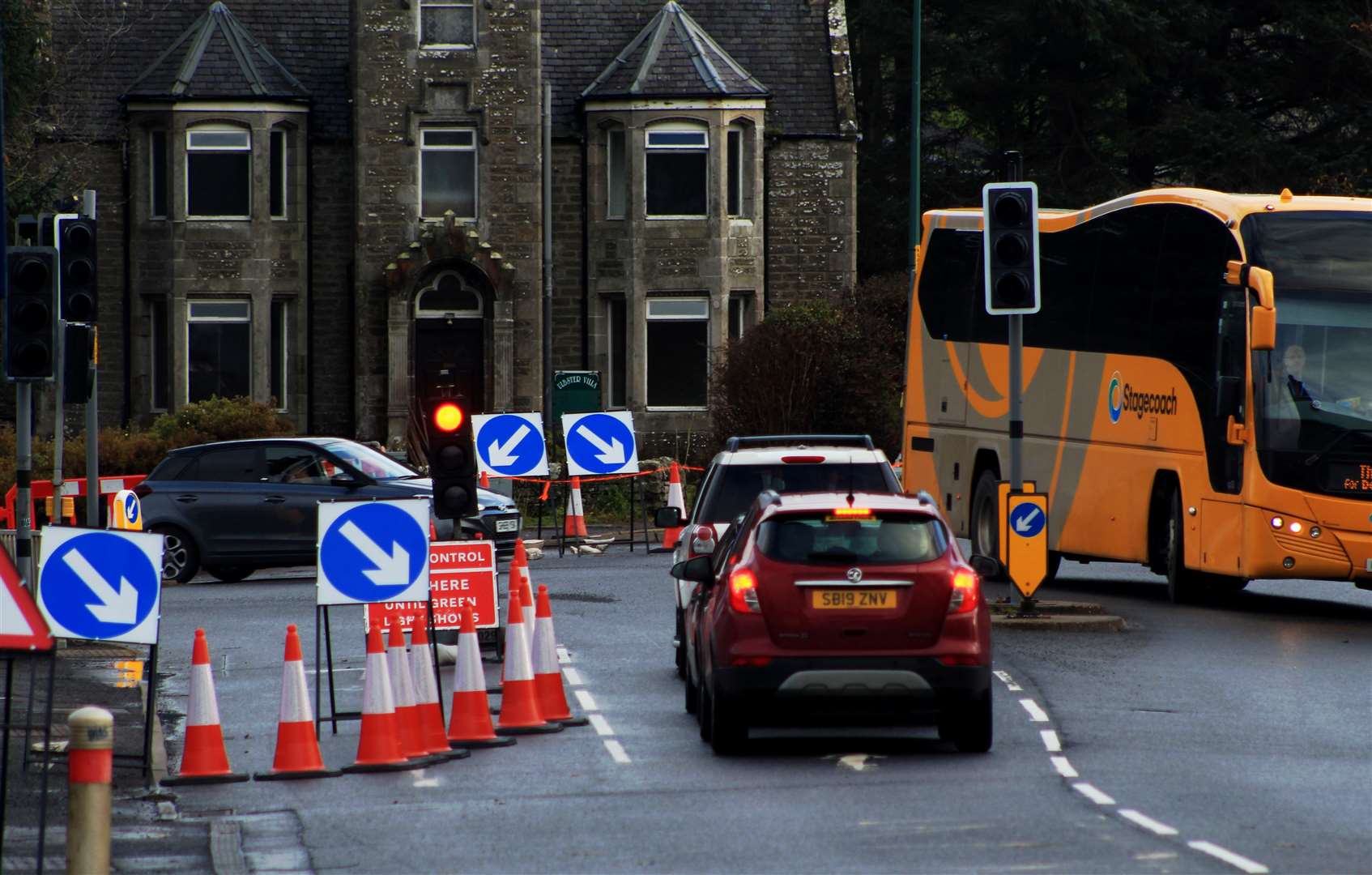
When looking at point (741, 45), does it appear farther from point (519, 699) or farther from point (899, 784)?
point (899, 784)

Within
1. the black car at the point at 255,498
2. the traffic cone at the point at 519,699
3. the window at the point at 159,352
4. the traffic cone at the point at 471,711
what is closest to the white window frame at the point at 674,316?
the window at the point at 159,352

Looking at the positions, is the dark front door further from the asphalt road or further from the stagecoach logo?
the asphalt road

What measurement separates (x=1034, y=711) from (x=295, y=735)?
4767 millimetres

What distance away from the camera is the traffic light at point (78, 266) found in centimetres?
2130

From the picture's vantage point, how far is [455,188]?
42969mm

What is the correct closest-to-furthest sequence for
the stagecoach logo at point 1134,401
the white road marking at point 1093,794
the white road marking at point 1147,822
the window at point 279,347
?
1. the white road marking at point 1147,822
2. the white road marking at point 1093,794
3. the stagecoach logo at point 1134,401
4. the window at point 279,347

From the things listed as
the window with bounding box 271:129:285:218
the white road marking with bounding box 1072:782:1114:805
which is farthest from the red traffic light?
the window with bounding box 271:129:285:218

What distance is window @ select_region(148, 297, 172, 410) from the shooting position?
43688 mm

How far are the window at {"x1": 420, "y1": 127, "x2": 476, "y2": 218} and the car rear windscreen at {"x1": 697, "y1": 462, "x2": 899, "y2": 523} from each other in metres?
26.5

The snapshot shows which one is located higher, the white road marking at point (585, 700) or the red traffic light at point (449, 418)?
the red traffic light at point (449, 418)

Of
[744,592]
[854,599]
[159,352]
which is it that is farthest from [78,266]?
[159,352]

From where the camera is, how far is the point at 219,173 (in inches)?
1699

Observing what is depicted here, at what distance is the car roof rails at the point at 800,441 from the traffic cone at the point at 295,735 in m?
5.52

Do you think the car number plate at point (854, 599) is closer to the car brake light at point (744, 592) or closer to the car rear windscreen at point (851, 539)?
the car rear windscreen at point (851, 539)
